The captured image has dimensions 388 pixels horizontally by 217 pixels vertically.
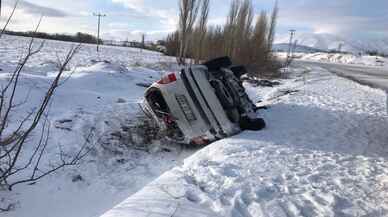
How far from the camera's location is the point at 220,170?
15.0 ft

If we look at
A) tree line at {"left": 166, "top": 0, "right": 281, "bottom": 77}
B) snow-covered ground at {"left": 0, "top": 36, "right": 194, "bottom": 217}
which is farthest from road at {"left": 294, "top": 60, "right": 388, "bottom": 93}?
snow-covered ground at {"left": 0, "top": 36, "right": 194, "bottom": 217}

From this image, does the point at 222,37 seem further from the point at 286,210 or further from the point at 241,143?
the point at 286,210

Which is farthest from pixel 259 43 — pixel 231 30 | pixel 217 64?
pixel 217 64

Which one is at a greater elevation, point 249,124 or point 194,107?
point 194,107

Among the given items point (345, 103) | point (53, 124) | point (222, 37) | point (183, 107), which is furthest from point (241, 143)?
point (222, 37)

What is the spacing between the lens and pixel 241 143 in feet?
18.6

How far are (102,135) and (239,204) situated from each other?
3.61 m

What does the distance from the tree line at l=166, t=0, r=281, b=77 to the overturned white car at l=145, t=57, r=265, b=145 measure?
16.9 metres

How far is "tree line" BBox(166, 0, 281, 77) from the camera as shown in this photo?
76.9ft

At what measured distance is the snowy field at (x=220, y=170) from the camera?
12.0ft

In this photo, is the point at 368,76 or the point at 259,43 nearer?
the point at 368,76

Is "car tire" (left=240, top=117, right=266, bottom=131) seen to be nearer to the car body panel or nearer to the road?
the car body panel

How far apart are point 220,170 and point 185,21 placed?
19598 millimetres

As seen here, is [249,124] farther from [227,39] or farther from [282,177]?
[227,39]
